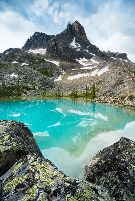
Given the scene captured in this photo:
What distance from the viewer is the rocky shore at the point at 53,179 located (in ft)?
18.5

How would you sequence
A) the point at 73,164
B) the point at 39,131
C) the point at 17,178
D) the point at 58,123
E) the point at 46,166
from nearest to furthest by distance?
the point at 17,178 → the point at 46,166 → the point at 73,164 → the point at 39,131 → the point at 58,123

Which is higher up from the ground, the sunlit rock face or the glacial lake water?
the sunlit rock face

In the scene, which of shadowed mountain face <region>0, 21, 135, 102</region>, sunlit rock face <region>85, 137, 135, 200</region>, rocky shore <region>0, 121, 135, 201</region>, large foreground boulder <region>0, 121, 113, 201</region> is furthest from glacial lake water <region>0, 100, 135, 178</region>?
shadowed mountain face <region>0, 21, 135, 102</region>

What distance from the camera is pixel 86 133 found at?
31.5 meters

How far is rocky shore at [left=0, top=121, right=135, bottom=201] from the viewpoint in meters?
5.62

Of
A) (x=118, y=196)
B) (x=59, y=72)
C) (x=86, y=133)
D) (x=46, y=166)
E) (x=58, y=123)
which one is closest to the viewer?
(x=46, y=166)

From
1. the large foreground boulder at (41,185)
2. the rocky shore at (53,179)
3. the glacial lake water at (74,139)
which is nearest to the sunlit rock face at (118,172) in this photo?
the rocky shore at (53,179)

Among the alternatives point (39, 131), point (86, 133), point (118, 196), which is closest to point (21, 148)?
point (118, 196)

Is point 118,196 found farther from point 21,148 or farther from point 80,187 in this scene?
point 21,148

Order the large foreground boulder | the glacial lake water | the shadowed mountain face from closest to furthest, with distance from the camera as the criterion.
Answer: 1. the large foreground boulder
2. the glacial lake water
3. the shadowed mountain face

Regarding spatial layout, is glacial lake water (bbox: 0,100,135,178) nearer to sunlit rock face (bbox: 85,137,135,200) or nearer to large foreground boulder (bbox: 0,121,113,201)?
sunlit rock face (bbox: 85,137,135,200)

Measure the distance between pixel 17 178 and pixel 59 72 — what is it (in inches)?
6255

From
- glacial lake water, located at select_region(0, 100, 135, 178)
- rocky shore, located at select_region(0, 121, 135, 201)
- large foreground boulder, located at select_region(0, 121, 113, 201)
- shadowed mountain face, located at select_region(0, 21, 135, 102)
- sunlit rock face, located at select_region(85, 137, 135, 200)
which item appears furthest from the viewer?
shadowed mountain face, located at select_region(0, 21, 135, 102)

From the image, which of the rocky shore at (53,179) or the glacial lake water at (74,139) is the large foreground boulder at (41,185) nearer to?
the rocky shore at (53,179)
